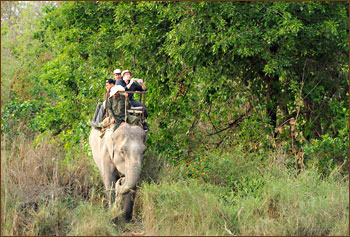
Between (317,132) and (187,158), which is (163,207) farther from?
(317,132)

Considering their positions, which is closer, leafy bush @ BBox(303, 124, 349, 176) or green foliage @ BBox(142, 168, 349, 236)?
green foliage @ BBox(142, 168, 349, 236)

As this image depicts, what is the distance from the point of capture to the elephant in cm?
793

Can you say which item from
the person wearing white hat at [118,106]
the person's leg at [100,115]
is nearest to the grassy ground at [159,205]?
the person's leg at [100,115]

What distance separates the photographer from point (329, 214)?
25.1 feet

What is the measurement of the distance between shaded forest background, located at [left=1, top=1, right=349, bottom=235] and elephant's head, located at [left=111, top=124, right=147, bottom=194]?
29cm

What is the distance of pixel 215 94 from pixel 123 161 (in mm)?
4486

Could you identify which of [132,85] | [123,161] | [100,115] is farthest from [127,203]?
[100,115]

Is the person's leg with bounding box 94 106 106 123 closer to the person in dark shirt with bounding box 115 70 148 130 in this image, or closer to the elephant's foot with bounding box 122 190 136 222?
the person in dark shirt with bounding box 115 70 148 130

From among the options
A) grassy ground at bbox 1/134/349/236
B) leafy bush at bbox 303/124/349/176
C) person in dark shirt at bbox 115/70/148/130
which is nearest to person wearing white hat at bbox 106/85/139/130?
person in dark shirt at bbox 115/70/148/130

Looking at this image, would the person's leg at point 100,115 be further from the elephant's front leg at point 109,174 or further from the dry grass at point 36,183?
the elephant's front leg at point 109,174

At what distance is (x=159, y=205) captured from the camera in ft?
25.8

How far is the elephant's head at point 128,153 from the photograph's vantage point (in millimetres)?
7906

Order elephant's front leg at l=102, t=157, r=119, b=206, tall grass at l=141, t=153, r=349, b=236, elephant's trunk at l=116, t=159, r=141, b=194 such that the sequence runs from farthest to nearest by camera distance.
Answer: elephant's front leg at l=102, t=157, r=119, b=206 → elephant's trunk at l=116, t=159, r=141, b=194 → tall grass at l=141, t=153, r=349, b=236

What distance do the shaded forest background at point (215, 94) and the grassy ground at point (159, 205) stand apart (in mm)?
40
